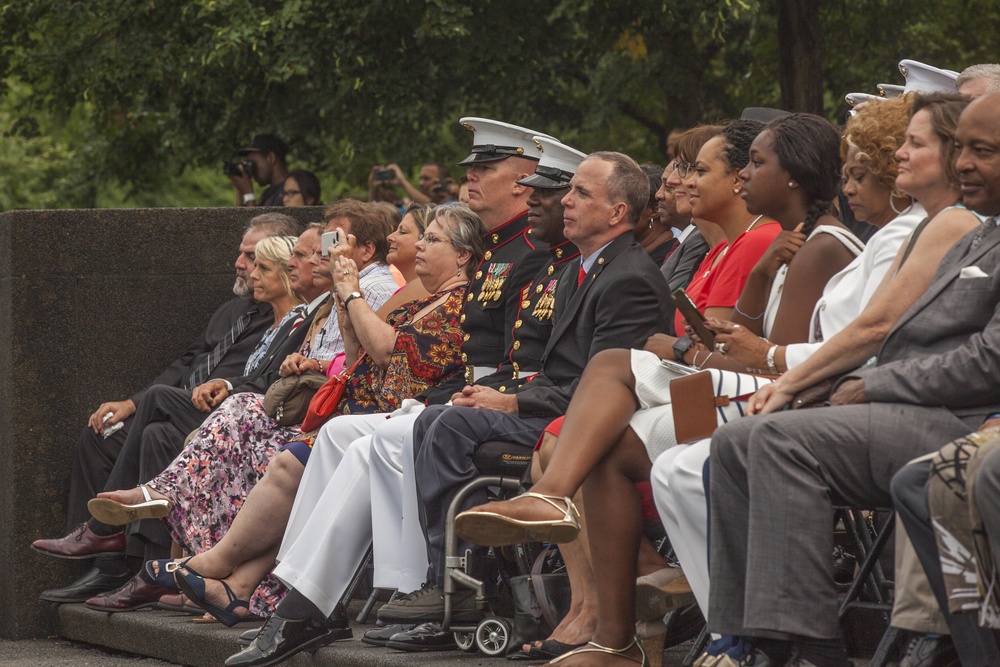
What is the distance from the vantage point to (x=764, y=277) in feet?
17.9

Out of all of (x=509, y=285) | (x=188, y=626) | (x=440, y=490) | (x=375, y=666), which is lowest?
(x=188, y=626)

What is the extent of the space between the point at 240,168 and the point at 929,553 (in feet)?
30.7

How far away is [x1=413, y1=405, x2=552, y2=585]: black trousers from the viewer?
5980 mm

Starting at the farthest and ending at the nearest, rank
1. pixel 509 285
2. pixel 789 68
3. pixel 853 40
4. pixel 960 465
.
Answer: pixel 853 40 → pixel 789 68 → pixel 509 285 → pixel 960 465

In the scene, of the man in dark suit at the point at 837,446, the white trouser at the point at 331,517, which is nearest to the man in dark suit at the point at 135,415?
the white trouser at the point at 331,517

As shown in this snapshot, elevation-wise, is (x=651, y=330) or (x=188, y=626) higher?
(x=651, y=330)

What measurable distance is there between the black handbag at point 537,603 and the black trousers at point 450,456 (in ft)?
1.35

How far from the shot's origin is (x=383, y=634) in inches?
243

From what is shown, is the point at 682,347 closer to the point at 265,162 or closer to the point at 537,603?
the point at 537,603

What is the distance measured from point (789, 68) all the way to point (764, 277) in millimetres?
8425

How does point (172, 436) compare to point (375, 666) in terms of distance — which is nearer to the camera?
point (375, 666)

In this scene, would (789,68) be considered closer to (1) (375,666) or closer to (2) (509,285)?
(2) (509,285)

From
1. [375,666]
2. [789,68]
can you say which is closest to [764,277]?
[375,666]

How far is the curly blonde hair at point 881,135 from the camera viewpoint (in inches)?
199
